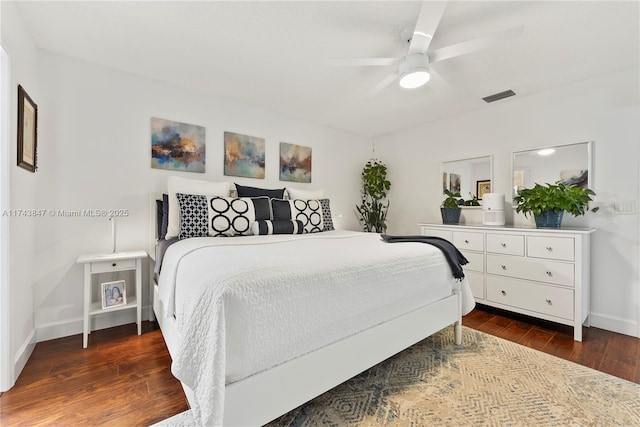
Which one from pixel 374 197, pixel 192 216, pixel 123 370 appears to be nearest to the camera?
pixel 123 370

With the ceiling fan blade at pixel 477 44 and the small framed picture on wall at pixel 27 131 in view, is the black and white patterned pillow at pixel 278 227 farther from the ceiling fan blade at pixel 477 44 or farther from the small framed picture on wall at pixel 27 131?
the ceiling fan blade at pixel 477 44

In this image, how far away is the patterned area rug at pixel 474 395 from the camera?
4.56 feet

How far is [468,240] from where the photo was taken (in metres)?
3.04

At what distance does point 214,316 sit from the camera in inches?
39.5

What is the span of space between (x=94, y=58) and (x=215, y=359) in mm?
2788

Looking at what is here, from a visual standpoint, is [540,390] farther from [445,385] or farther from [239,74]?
[239,74]

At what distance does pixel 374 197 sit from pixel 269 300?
11.7 feet

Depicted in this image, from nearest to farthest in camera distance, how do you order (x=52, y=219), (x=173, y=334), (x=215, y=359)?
(x=215, y=359), (x=173, y=334), (x=52, y=219)

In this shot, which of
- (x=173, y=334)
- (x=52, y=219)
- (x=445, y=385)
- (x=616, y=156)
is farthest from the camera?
(x=616, y=156)

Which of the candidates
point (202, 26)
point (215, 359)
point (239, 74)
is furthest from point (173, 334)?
point (239, 74)

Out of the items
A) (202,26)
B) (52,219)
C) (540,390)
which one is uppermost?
(202,26)

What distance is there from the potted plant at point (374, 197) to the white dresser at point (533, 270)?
57.9 inches

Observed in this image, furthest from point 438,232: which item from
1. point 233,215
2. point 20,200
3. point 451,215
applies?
point 20,200

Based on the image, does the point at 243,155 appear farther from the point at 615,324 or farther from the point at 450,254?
the point at 615,324
